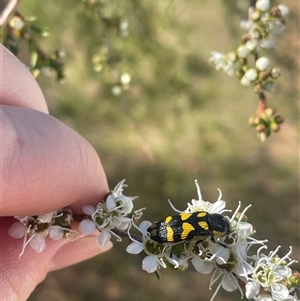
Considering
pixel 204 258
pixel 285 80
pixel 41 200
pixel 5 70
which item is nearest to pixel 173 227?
pixel 204 258

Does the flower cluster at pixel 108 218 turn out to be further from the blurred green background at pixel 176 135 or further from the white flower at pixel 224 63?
the blurred green background at pixel 176 135

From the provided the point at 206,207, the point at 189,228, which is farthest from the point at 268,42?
the point at 189,228

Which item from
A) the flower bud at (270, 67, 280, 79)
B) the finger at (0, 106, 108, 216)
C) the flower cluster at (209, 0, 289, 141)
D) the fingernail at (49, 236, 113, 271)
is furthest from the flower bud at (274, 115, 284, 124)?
the fingernail at (49, 236, 113, 271)

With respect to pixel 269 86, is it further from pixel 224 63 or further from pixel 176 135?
pixel 176 135

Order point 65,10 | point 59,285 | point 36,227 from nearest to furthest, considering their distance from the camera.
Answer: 1. point 36,227
2. point 65,10
3. point 59,285

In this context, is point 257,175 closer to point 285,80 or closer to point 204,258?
point 285,80

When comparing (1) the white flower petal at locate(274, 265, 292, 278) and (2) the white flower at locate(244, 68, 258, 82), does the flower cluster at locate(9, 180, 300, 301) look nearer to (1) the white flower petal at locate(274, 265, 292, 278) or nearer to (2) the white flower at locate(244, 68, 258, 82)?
(1) the white flower petal at locate(274, 265, 292, 278)

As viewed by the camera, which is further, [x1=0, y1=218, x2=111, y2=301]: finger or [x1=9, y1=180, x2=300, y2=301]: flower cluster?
[x1=0, y1=218, x2=111, y2=301]: finger

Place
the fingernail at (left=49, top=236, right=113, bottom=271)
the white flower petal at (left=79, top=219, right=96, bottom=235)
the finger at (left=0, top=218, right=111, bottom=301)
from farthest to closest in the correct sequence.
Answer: the fingernail at (left=49, top=236, right=113, bottom=271), the finger at (left=0, top=218, right=111, bottom=301), the white flower petal at (left=79, top=219, right=96, bottom=235)
